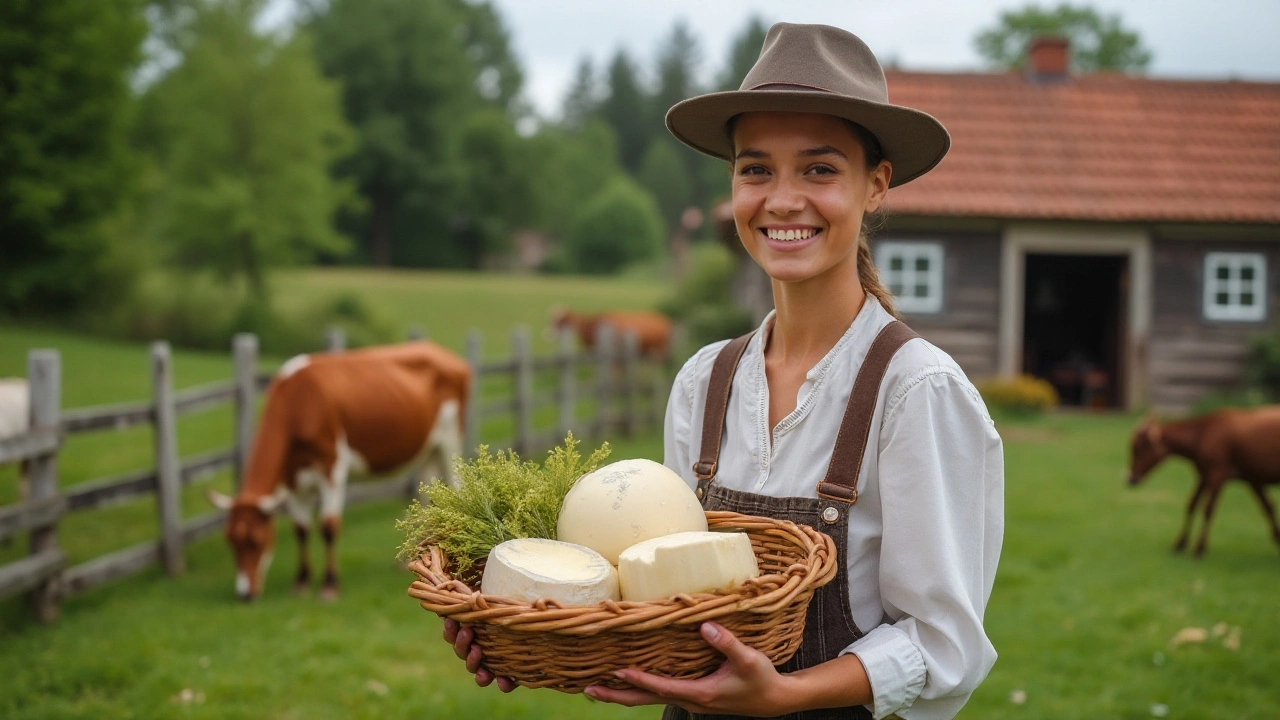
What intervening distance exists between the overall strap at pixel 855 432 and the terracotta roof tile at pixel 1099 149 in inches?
505

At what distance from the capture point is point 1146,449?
26.6 feet

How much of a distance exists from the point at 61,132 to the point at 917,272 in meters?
12.3

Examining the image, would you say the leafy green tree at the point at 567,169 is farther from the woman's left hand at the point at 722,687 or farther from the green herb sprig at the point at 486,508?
the woman's left hand at the point at 722,687

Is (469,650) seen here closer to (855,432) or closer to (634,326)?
(855,432)

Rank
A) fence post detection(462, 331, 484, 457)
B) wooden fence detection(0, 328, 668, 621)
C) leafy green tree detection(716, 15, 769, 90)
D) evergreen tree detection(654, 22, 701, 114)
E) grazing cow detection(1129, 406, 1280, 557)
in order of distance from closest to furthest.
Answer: wooden fence detection(0, 328, 668, 621) → grazing cow detection(1129, 406, 1280, 557) → fence post detection(462, 331, 484, 457) → leafy green tree detection(716, 15, 769, 90) → evergreen tree detection(654, 22, 701, 114)

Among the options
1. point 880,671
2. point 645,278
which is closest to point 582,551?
point 880,671

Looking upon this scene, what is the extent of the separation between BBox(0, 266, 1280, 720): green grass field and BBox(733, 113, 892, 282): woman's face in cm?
325

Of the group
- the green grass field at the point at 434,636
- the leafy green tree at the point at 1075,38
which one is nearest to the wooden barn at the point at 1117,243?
the green grass field at the point at 434,636

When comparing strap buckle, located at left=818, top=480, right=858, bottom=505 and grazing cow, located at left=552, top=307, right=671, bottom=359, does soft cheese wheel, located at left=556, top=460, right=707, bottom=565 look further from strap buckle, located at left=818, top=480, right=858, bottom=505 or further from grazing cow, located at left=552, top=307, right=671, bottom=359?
→ grazing cow, located at left=552, top=307, right=671, bottom=359

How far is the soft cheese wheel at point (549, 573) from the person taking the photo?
1.66 metres

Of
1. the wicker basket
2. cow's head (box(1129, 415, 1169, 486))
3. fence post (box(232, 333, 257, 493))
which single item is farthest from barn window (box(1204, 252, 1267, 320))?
the wicker basket

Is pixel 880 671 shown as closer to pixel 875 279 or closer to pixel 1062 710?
pixel 875 279

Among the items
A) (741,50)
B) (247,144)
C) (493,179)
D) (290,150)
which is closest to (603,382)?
(290,150)

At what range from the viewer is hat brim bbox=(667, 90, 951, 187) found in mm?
1872
